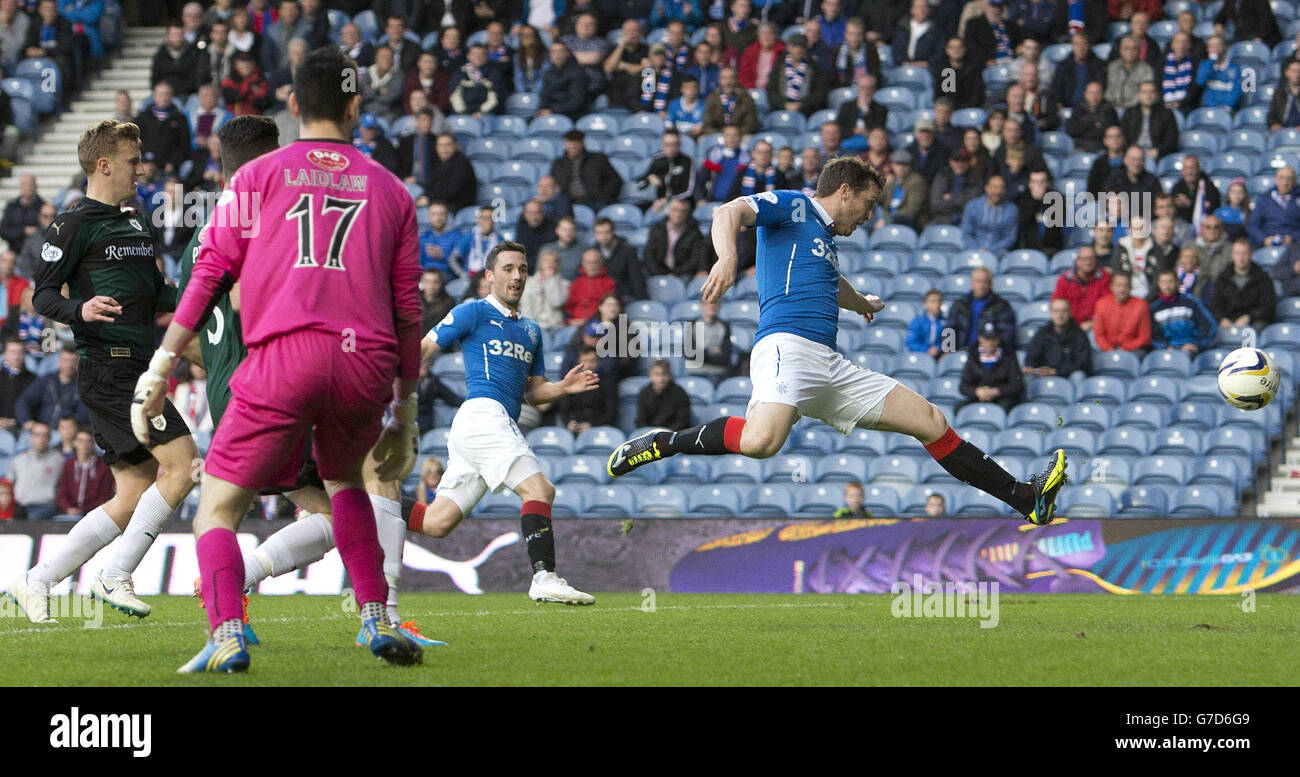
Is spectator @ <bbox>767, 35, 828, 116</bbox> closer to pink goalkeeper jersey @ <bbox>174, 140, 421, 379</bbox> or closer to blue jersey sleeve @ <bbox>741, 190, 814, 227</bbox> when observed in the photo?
blue jersey sleeve @ <bbox>741, 190, 814, 227</bbox>

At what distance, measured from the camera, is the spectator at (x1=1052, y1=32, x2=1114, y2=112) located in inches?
734

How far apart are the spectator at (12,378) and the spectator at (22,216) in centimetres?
234

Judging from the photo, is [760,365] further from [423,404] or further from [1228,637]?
[423,404]

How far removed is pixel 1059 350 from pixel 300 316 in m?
11.7

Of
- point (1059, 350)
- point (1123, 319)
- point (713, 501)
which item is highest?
point (1123, 319)

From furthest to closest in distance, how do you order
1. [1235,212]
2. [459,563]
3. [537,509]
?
[1235,212], [459,563], [537,509]

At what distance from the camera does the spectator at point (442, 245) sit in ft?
58.5

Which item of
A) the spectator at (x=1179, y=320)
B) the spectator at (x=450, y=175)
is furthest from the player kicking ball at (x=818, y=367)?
the spectator at (x=450, y=175)

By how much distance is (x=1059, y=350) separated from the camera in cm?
1586

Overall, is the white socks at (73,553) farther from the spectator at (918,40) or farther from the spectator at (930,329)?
the spectator at (918,40)

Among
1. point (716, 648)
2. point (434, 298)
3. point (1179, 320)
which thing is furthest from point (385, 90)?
point (716, 648)

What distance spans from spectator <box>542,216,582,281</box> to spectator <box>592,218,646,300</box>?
10.6 inches

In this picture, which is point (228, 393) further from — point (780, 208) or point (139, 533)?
point (780, 208)

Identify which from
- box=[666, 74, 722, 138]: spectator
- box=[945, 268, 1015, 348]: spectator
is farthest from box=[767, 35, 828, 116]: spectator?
box=[945, 268, 1015, 348]: spectator
